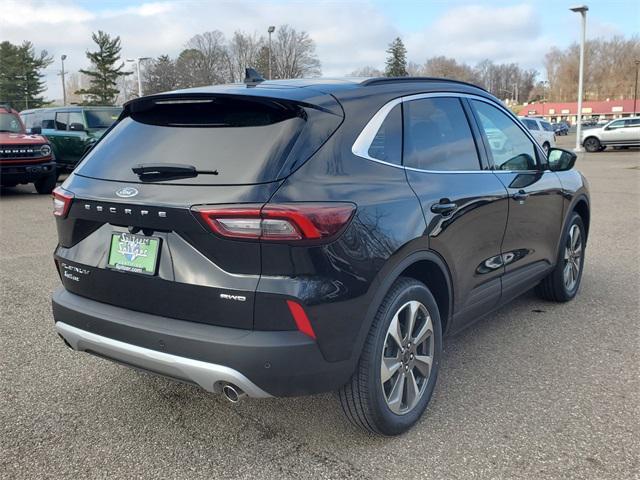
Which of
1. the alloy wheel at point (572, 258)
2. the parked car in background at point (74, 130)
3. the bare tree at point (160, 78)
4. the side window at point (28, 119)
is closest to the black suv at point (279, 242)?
the alloy wheel at point (572, 258)

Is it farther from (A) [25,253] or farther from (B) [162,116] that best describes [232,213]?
(A) [25,253]

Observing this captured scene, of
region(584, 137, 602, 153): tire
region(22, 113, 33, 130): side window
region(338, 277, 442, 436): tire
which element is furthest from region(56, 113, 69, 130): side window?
region(584, 137, 602, 153): tire

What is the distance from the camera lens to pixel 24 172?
1233 centimetres

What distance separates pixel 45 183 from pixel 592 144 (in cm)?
2572

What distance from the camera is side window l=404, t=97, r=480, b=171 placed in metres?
3.13

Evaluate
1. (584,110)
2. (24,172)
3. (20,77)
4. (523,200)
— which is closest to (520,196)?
(523,200)

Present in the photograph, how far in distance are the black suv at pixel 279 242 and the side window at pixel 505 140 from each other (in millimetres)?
568

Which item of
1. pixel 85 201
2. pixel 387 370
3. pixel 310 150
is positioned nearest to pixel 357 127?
pixel 310 150

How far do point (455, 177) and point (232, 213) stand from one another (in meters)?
1.49

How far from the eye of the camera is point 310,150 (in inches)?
100

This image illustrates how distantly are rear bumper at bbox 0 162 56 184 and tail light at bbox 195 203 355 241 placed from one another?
11.4 metres

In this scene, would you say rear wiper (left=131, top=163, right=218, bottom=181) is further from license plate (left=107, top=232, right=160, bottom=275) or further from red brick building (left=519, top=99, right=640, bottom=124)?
red brick building (left=519, top=99, right=640, bottom=124)

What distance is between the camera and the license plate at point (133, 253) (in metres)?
2.60

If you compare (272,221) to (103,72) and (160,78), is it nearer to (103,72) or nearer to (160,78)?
(160,78)
